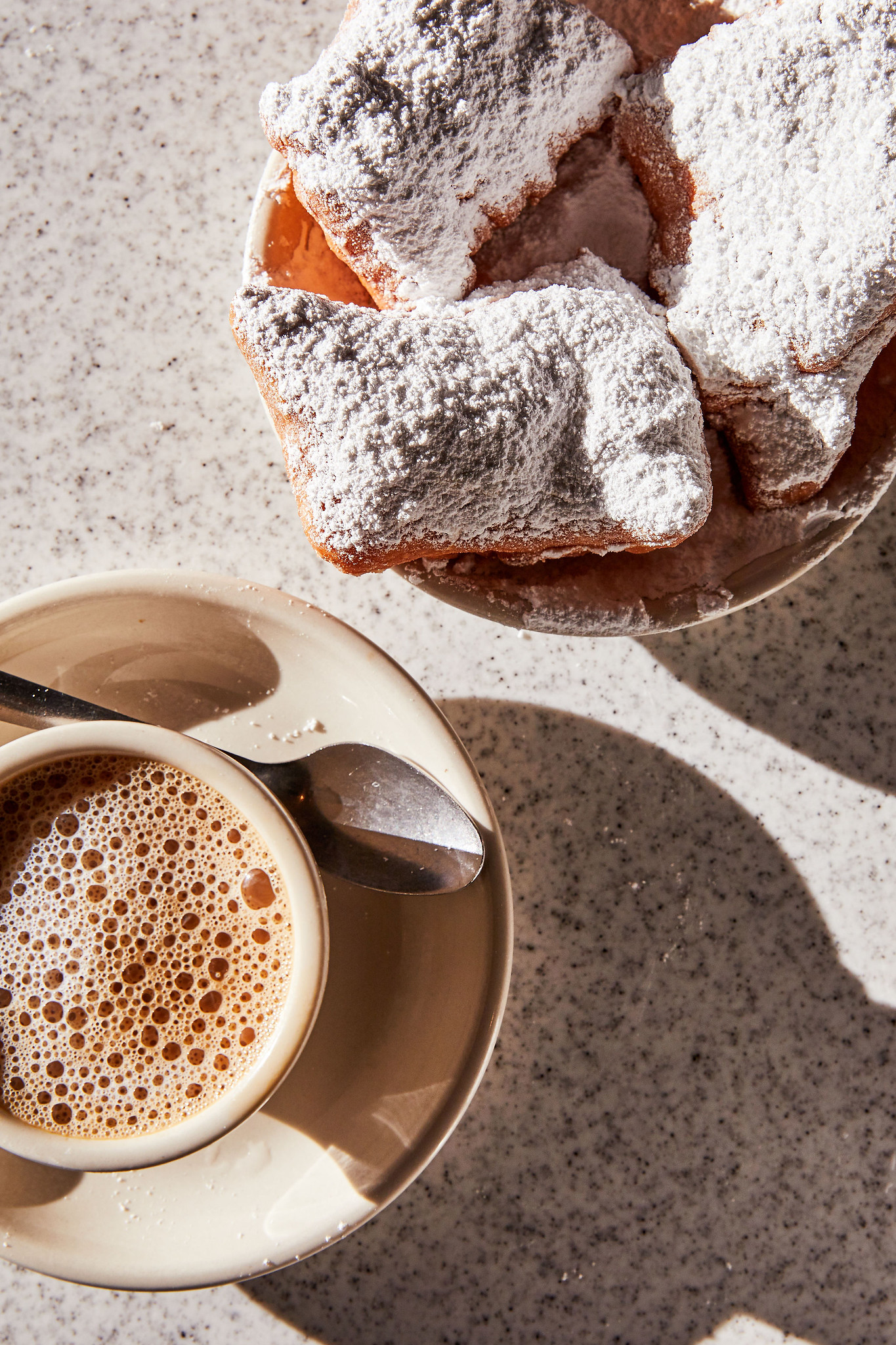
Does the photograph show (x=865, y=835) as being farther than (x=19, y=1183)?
Yes

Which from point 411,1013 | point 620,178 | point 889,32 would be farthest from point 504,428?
point 411,1013

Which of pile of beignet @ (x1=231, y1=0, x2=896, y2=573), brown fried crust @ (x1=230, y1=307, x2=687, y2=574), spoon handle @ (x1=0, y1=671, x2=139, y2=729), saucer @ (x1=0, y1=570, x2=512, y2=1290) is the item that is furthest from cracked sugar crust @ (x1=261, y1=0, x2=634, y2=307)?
spoon handle @ (x1=0, y1=671, x2=139, y2=729)

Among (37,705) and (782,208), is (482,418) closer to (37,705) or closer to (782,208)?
(782,208)

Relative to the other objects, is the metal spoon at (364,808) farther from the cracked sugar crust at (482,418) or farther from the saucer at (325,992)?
Answer: the cracked sugar crust at (482,418)

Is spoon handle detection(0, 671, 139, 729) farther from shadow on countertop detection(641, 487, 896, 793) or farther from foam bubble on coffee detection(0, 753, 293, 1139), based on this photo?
shadow on countertop detection(641, 487, 896, 793)

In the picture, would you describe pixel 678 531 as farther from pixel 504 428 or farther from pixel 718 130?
pixel 718 130

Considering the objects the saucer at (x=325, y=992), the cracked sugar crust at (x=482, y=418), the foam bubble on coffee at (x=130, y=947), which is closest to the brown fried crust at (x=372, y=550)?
the cracked sugar crust at (x=482, y=418)
